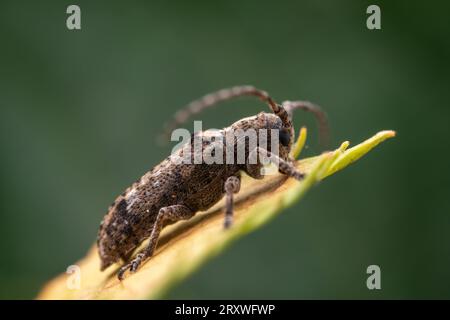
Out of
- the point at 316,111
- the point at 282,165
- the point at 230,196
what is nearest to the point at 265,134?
the point at 282,165

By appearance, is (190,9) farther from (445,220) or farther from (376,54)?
(445,220)

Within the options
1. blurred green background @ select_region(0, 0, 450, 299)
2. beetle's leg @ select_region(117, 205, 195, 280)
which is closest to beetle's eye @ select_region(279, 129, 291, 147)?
beetle's leg @ select_region(117, 205, 195, 280)

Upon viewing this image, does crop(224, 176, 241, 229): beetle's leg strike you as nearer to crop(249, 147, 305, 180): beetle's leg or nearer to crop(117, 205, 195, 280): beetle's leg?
crop(249, 147, 305, 180): beetle's leg

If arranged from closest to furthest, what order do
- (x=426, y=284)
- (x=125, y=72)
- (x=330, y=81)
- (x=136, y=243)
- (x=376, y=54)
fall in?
1. (x=136, y=243)
2. (x=426, y=284)
3. (x=376, y=54)
4. (x=330, y=81)
5. (x=125, y=72)

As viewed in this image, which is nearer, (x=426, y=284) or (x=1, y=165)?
(x=426, y=284)

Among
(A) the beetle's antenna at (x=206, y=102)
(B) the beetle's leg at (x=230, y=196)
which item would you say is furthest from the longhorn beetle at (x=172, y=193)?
(A) the beetle's antenna at (x=206, y=102)

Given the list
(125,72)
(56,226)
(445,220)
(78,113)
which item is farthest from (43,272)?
(445,220)
